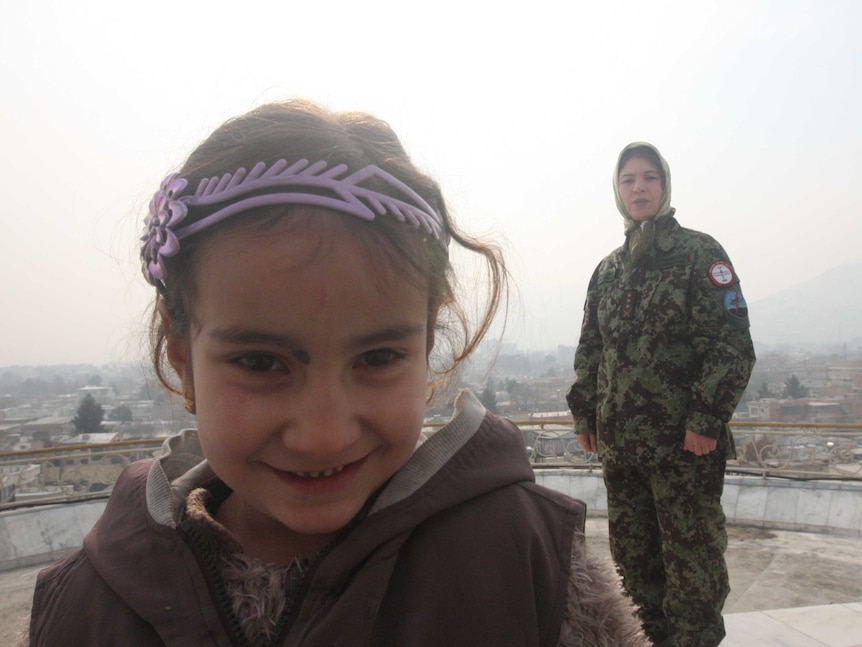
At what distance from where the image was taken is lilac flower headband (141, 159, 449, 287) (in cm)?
83

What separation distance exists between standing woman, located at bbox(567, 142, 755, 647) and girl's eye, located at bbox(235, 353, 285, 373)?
193 centimetres

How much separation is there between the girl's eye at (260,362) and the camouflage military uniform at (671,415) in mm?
1932

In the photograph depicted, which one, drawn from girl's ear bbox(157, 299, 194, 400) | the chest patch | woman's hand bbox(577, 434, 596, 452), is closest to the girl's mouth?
girl's ear bbox(157, 299, 194, 400)

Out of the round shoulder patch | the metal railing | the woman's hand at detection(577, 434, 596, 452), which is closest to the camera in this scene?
the round shoulder patch

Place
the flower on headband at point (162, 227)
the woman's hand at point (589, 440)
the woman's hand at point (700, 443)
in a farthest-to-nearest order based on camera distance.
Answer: the woman's hand at point (589, 440) → the woman's hand at point (700, 443) → the flower on headband at point (162, 227)

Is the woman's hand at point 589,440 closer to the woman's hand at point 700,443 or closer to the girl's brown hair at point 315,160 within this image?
the woman's hand at point 700,443

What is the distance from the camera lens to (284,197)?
2.68 ft

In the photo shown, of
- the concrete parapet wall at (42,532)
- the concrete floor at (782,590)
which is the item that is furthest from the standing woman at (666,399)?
the concrete parapet wall at (42,532)

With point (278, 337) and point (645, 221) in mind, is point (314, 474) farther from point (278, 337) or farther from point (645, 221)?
point (645, 221)

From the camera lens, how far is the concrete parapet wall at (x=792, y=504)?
4.84 m

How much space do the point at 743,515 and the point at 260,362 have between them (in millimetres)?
5579

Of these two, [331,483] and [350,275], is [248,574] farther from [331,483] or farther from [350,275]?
[350,275]

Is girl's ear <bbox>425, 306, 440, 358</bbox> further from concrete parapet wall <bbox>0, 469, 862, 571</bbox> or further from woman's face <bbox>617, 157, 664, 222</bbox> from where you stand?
concrete parapet wall <bbox>0, 469, 862, 571</bbox>

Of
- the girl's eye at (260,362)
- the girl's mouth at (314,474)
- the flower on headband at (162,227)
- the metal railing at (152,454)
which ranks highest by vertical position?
the flower on headband at (162,227)
